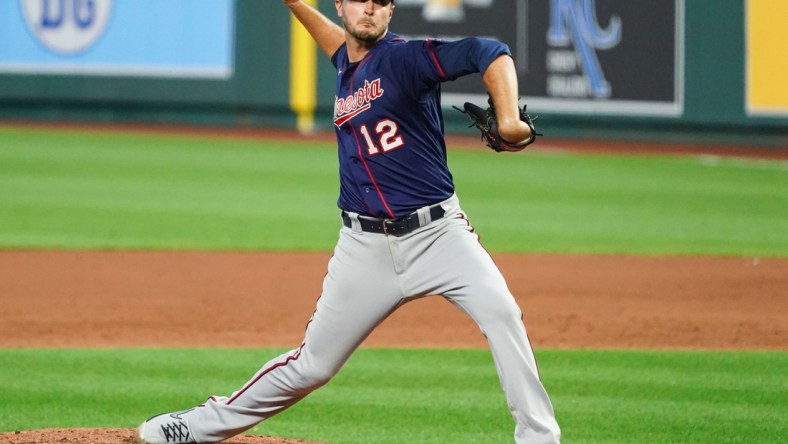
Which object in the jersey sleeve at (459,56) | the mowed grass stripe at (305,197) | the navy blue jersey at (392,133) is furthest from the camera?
the mowed grass stripe at (305,197)

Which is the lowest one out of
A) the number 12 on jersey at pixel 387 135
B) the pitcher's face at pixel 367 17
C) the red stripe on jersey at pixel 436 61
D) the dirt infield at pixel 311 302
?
the dirt infield at pixel 311 302

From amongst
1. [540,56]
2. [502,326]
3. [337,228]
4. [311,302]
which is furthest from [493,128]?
[540,56]

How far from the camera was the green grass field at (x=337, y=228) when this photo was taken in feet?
17.5

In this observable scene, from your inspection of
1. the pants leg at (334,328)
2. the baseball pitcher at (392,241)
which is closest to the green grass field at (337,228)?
the pants leg at (334,328)

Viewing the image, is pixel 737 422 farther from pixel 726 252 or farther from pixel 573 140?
pixel 573 140

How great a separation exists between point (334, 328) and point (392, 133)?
71cm

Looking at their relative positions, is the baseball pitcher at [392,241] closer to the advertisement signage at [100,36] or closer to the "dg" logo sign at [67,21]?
the advertisement signage at [100,36]

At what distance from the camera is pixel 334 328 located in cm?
420

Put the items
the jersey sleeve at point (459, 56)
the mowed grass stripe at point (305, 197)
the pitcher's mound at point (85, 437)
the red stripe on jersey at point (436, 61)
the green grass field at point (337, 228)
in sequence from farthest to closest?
the mowed grass stripe at point (305, 197) → the green grass field at point (337, 228) → the pitcher's mound at point (85, 437) → the red stripe on jersey at point (436, 61) → the jersey sleeve at point (459, 56)

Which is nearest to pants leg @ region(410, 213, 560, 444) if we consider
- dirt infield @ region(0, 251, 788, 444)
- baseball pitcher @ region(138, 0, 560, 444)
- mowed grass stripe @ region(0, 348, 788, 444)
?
baseball pitcher @ region(138, 0, 560, 444)

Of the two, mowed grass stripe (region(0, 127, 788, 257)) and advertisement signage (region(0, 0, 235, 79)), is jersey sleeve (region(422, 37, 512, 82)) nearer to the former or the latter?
mowed grass stripe (region(0, 127, 788, 257))

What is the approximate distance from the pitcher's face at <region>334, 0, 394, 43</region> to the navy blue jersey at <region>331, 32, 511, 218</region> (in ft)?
0.21

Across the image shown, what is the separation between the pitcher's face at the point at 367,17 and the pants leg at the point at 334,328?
70 cm

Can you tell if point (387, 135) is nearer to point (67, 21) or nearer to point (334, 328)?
point (334, 328)
